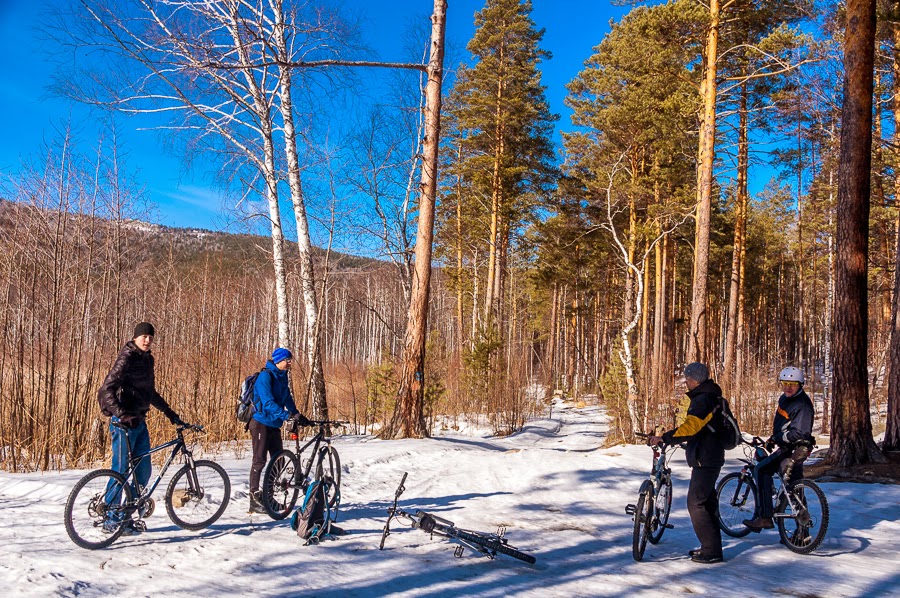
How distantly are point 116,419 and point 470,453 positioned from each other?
5.89 meters

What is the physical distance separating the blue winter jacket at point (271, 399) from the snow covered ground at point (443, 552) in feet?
3.26

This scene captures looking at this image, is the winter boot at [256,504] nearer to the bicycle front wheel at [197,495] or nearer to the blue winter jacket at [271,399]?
the bicycle front wheel at [197,495]

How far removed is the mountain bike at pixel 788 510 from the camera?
5.91 metres

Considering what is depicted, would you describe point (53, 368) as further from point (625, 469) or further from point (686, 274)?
point (686, 274)

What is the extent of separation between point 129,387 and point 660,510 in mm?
5123

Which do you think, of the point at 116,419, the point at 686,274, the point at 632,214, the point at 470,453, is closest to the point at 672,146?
the point at 632,214

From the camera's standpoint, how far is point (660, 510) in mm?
6062

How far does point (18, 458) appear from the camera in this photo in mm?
8664

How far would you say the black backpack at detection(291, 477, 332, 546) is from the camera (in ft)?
17.6

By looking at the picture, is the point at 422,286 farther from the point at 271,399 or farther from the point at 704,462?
the point at 704,462

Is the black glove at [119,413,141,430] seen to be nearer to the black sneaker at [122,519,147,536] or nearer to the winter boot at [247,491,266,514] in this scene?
the black sneaker at [122,519,147,536]

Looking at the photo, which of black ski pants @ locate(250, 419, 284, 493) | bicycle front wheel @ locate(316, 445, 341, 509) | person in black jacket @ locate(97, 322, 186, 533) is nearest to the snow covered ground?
bicycle front wheel @ locate(316, 445, 341, 509)

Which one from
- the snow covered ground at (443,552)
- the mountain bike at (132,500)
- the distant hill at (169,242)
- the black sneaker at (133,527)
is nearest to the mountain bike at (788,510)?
the snow covered ground at (443,552)

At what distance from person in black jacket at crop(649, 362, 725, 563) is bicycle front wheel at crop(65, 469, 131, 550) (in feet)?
15.8
